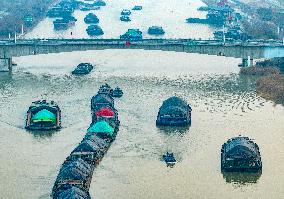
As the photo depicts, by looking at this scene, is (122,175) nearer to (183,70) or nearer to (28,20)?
(183,70)

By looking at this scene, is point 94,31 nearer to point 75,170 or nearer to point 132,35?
point 132,35

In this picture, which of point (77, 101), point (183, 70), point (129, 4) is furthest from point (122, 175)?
point (129, 4)

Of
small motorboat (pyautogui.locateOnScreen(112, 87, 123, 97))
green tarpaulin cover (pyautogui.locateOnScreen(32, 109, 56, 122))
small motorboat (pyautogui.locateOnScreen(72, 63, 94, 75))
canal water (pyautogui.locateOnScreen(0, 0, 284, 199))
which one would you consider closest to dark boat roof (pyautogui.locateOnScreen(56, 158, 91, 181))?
canal water (pyautogui.locateOnScreen(0, 0, 284, 199))

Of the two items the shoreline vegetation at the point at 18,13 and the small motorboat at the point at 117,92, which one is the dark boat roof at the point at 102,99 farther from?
the shoreline vegetation at the point at 18,13

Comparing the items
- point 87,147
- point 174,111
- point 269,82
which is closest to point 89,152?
point 87,147

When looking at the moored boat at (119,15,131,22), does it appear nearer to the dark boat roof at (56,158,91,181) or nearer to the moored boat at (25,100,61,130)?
the moored boat at (25,100,61,130)
